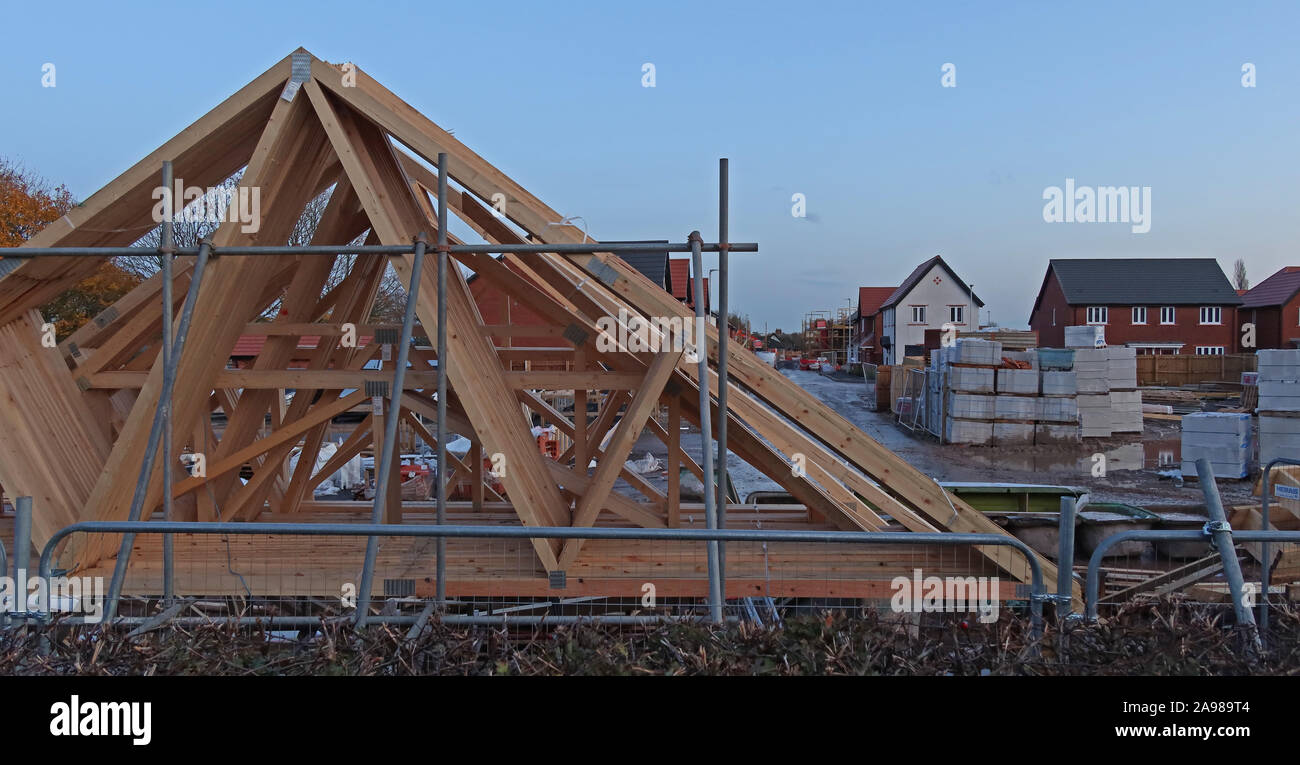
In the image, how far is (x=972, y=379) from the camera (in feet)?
70.9

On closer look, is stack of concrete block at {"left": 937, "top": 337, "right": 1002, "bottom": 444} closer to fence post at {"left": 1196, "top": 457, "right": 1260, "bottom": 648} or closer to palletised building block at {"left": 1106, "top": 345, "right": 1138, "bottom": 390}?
palletised building block at {"left": 1106, "top": 345, "right": 1138, "bottom": 390}

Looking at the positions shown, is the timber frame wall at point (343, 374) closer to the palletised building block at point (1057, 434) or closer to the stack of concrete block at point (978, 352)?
the stack of concrete block at point (978, 352)

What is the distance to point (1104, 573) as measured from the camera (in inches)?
309

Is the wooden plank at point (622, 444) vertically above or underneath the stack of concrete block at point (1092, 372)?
underneath

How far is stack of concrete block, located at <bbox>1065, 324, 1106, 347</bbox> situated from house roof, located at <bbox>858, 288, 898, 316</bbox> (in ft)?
137

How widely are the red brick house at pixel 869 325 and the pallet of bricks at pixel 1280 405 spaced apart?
146ft

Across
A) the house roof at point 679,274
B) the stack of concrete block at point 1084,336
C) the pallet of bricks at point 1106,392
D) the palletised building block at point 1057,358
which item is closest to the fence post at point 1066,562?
the palletised building block at point 1057,358

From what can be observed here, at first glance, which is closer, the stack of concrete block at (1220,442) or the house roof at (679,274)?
the stack of concrete block at (1220,442)

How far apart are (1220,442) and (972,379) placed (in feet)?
20.2

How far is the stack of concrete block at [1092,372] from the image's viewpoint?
71.5 ft

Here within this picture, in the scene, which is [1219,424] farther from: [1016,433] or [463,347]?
[463,347]
